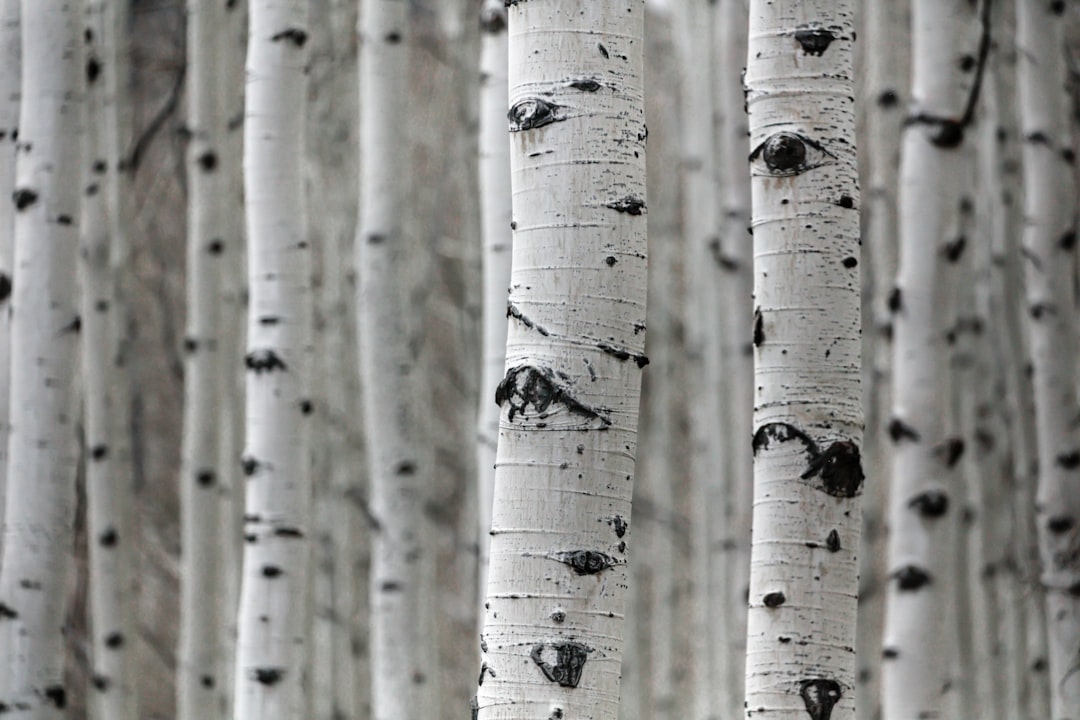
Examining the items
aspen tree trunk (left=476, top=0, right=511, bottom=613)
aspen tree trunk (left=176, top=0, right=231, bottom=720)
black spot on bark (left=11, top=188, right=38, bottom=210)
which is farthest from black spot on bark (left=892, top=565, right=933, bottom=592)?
black spot on bark (left=11, top=188, right=38, bottom=210)

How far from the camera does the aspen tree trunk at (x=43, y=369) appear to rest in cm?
302

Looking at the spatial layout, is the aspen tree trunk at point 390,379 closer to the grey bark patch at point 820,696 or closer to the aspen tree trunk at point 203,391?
the aspen tree trunk at point 203,391

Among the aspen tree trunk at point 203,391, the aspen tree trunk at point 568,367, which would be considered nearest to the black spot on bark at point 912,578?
the aspen tree trunk at point 568,367

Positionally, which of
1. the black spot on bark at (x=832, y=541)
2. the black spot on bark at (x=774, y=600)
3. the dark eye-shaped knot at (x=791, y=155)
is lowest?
the black spot on bark at (x=774, y=600)

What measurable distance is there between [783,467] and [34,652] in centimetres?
202

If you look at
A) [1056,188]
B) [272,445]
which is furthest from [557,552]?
[1056,188]

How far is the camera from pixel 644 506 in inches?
339

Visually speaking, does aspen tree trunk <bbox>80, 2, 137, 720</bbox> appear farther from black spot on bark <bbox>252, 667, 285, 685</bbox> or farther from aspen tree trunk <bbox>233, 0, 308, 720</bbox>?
black spot on bark <bbox>252, 667, 285, 685</bbox>

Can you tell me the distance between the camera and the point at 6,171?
131 inches

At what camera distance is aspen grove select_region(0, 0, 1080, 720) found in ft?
5.14

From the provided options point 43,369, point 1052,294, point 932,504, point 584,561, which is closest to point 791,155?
point 584,561

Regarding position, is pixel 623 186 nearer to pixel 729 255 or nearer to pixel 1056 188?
pixel 1056 188

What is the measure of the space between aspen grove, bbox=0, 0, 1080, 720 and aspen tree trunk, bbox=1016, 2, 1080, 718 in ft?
0.05

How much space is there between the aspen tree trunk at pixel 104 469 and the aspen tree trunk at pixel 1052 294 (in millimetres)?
3093
